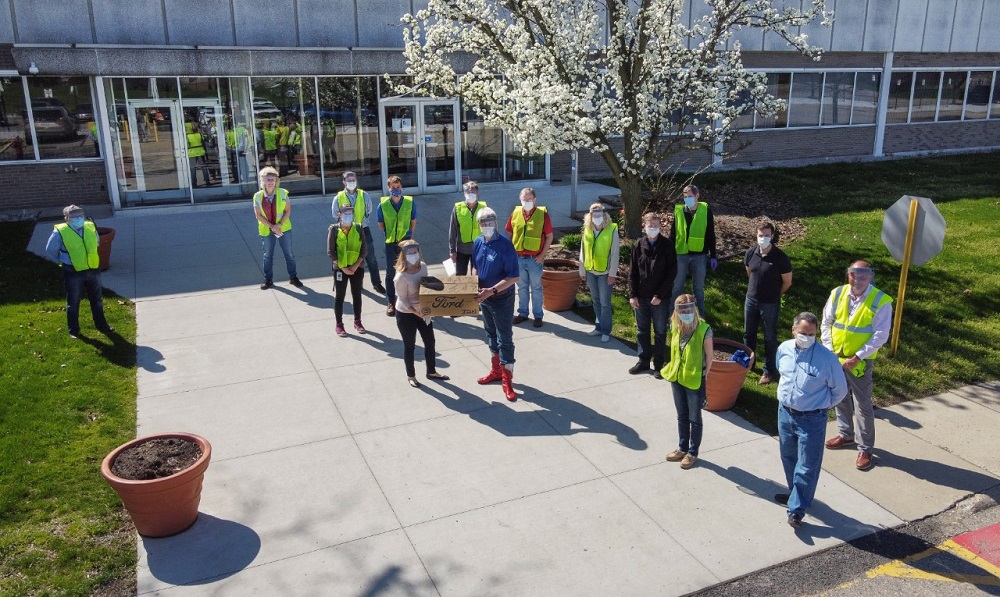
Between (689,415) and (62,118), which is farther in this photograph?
(62,118)

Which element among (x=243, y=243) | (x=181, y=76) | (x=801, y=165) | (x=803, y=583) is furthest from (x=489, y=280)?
(x=801, y=165)

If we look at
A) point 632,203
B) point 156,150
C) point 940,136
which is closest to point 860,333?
point 632,203

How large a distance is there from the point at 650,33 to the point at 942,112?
2011 cm

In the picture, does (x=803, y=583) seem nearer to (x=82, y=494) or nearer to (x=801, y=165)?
(x=82, y=494)

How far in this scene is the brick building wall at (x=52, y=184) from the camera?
55.0 feet

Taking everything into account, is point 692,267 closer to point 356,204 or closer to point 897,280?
point 897,280

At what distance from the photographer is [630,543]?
6.00m

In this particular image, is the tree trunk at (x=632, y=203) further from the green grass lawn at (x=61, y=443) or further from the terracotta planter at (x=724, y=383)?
the green grass lawn at (x=61, y=443)

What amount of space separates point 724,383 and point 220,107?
13837mm

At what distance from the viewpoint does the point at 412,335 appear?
334 inches

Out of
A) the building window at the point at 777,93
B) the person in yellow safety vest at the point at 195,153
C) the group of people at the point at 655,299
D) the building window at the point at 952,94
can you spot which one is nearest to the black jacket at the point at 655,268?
the group of people at the point at 655,299

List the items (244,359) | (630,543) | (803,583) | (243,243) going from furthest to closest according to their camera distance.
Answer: (243,243)
(244,359)
(630,543)
(803,583)

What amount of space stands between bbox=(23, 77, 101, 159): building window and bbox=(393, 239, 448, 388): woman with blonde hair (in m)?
11.9

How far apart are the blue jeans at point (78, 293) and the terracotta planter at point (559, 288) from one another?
5766 millimetres
